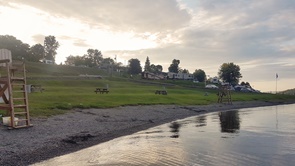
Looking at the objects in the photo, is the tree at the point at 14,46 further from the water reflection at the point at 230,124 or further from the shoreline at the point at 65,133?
the water reflection at the point at 230,124

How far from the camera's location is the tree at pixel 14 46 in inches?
5911

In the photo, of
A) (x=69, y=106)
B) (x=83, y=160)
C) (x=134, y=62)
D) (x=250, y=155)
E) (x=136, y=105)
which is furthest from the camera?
(x=134, y=62)

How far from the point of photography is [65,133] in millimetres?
22859

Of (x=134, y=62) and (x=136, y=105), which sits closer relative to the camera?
(x=136, y=105)

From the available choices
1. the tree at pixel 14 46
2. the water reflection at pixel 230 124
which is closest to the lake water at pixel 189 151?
the water reflection at pixel 230 124

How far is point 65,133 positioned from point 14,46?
479 ft

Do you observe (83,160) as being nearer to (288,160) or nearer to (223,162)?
(223,162)

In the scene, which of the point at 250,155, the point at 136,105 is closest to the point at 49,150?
the point at 250,155

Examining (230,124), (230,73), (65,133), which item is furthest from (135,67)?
(65,133)

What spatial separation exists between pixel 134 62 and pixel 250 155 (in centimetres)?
17586

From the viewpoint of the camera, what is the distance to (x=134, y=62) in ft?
631

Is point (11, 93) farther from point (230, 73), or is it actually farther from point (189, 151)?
point (230, 73)

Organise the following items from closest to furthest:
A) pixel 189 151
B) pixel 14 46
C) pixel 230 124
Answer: pixel 189 151 → pixel 230 124 → pixel 14 46

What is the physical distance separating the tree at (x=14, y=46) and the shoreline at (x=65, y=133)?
128 meters
